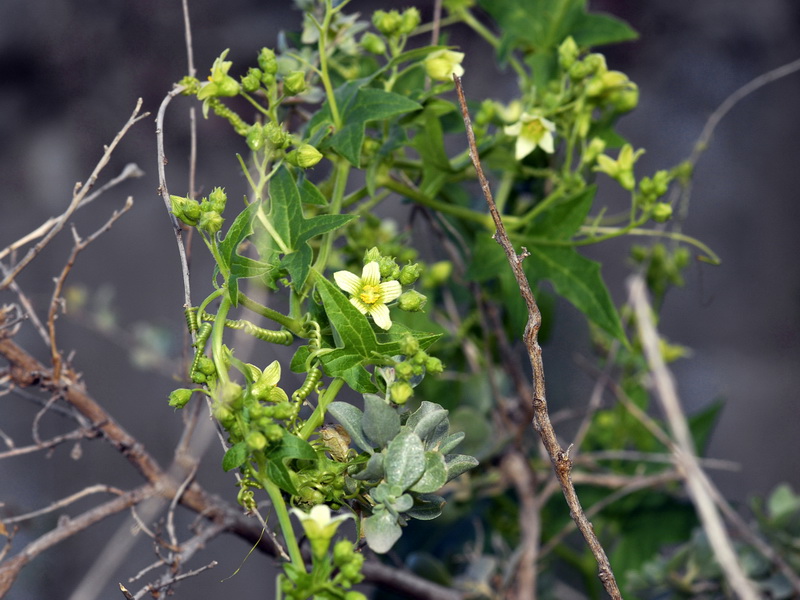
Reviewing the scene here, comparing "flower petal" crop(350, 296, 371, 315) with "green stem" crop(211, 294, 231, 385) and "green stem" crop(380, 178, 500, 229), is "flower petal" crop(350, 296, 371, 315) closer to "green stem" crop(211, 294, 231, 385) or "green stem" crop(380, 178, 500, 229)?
"green stem" crop(211, 294, 231, 385)

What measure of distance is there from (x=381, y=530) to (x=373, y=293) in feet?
0.44

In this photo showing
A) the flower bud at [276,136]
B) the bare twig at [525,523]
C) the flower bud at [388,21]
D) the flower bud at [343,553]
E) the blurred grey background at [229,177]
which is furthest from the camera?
the blurred grey background at [229,177]

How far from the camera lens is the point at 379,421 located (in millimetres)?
414

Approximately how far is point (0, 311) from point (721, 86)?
4.79ft

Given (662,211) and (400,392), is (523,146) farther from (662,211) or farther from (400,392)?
(400,392)

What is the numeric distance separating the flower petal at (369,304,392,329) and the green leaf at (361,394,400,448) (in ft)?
0.17

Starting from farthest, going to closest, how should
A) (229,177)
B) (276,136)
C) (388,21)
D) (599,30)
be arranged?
(229,177) → (599,30) → (388,21) → (276,136)

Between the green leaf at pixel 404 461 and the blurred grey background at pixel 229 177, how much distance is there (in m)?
1.08

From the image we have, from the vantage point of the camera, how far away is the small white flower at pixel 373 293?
0.45 m

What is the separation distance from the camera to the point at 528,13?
0.76 m

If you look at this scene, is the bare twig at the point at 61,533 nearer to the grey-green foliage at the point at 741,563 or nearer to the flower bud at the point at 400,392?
the flower bud at the point at 400,392

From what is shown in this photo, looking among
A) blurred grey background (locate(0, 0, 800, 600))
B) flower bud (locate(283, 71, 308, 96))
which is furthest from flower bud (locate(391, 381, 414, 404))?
blurred grey background (locate(0, 0, 800, 600))

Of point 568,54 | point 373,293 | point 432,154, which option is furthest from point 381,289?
point 568,54

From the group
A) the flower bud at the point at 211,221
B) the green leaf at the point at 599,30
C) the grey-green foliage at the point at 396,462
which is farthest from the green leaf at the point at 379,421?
the green leaf at the point at 599,30
